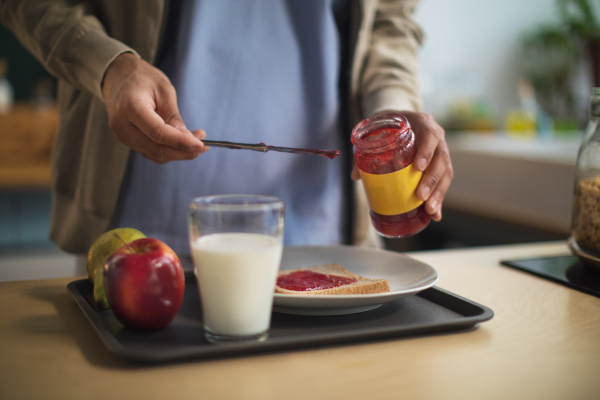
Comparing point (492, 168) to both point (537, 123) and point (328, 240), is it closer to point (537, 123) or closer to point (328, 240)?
point (537, 123)

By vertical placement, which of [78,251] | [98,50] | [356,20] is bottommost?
[78,251]

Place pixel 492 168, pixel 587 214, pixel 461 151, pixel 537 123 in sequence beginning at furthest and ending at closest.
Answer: pixel 537 123
pixel 461 151
pixel 492 168
pixel 587 214

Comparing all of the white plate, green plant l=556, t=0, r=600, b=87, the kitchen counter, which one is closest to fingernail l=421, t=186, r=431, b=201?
the white plate

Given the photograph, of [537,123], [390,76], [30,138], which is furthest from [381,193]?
[30,138]

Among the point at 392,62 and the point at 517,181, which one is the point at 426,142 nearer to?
the point at 392,62

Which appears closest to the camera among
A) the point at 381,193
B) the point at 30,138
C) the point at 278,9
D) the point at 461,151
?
the point at 381,193

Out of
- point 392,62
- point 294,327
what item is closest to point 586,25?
point 392,62

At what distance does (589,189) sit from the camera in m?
0.93

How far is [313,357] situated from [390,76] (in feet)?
2.66

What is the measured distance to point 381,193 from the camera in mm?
803

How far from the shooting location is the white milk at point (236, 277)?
570 mm

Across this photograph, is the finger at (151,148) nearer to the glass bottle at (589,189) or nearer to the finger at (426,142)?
the finger at (426,142)

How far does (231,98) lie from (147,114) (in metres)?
0.43

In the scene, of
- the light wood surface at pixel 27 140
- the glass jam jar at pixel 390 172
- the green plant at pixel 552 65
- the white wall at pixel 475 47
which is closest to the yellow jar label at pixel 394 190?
the glass jam jar at pixel 390 172
